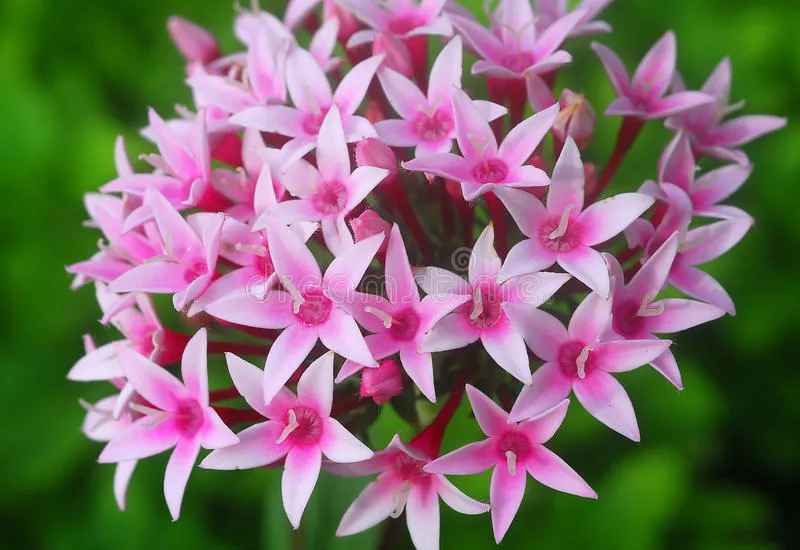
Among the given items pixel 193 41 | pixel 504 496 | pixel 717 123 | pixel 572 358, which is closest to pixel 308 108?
pixel 193 41

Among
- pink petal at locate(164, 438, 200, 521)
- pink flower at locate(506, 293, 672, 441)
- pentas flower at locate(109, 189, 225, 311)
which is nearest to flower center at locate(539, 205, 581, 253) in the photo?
pink flower at locate(506, 293, 672, 441)

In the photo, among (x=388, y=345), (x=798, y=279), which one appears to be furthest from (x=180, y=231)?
(x=798, y=279)

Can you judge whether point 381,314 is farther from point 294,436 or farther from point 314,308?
point 294,436

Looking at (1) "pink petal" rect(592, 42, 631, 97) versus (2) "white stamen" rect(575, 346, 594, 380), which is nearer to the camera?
(2) "white stamen" rect(575, 346, 594, 380)

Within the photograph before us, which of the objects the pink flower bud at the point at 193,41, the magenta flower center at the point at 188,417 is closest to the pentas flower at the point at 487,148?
the magenta flower center at the point at 188,417

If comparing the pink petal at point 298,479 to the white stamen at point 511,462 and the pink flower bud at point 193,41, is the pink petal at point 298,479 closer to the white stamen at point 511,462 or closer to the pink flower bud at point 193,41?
the white stamen at point 511,462

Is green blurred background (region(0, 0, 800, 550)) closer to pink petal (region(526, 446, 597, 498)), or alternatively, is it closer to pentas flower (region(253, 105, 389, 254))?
pink petal (region(526, 446, 597, 498))
